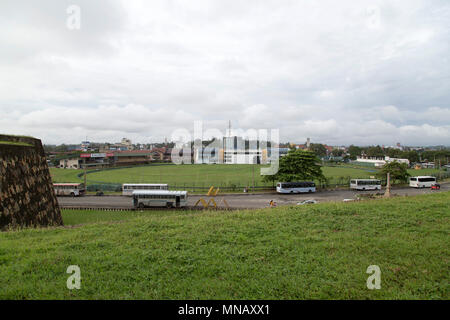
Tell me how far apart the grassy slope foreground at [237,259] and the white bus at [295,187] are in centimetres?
2266

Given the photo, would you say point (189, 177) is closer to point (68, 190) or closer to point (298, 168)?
point (68, 190)

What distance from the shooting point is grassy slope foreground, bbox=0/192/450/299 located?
4.36 m

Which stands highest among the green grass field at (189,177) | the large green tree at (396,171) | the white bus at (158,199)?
the large green tree at (396,171)

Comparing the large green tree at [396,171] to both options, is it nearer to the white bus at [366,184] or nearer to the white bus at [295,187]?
the white bus at [366,184]

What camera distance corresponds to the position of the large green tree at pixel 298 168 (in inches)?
1287

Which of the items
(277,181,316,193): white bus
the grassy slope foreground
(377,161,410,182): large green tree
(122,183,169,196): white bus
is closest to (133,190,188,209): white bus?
(122,183,169,196): white bus

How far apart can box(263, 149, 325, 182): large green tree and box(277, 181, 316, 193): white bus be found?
0.81 meters

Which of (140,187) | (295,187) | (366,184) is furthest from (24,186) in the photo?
(366,184)

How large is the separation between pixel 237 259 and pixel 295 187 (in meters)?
28.1

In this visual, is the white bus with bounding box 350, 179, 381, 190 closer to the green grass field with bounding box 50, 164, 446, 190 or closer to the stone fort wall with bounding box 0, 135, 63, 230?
the green grass field with bounding box 50, 164, 446, 190

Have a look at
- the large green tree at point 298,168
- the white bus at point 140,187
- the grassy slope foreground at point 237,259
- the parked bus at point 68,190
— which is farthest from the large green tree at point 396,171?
the parked bus at point 68,190

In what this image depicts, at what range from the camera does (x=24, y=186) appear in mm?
14086
